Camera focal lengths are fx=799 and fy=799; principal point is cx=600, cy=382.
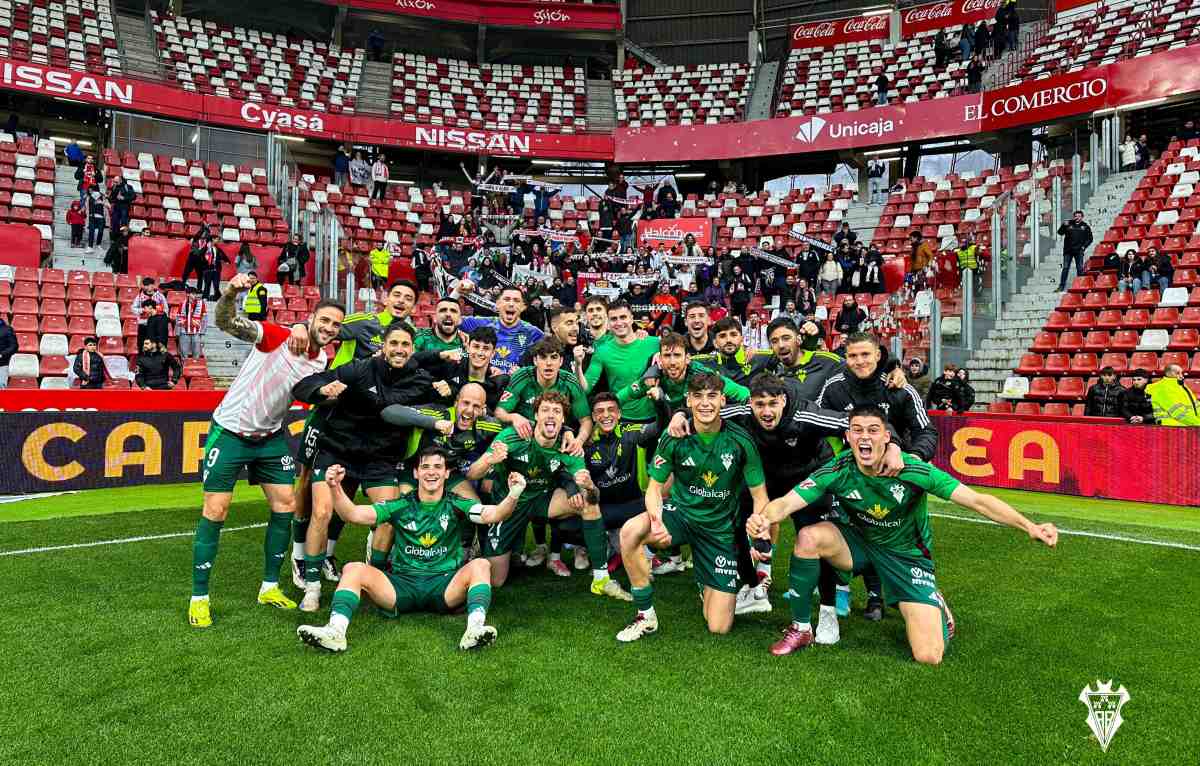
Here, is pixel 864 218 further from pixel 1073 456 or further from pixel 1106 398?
pixel 1073 456

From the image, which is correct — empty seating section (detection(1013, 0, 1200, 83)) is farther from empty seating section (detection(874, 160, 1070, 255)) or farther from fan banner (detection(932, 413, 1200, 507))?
fan banner (detection(932, 413, 1200, 507))

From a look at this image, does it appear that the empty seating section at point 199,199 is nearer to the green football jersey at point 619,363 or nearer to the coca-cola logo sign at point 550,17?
the coca-cola logo sign at point 550,17

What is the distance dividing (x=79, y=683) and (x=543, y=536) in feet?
13.8

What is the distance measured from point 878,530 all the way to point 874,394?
135cm

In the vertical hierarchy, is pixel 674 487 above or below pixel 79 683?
above

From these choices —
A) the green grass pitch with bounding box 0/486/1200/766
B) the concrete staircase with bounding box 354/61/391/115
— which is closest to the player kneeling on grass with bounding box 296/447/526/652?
the green grass pitch with bounding box 0/486/1200/766

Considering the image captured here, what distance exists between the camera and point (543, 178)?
1355 inches

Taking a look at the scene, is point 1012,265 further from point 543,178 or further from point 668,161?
point 543,178

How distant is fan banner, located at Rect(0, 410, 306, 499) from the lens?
11.1 meters

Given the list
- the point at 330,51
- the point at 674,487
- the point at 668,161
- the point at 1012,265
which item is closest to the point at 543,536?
the point at 674,487

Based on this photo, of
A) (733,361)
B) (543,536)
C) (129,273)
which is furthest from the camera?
(129,273)

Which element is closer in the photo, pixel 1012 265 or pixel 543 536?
pixel 543 536

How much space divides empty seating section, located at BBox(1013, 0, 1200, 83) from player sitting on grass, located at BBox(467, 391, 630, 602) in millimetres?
25434

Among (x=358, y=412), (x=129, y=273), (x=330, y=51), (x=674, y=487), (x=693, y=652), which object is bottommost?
(x=693, y=652)
